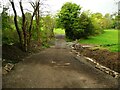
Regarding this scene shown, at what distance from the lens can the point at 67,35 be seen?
59.8 m

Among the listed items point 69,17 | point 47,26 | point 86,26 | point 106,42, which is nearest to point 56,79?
point 106,42

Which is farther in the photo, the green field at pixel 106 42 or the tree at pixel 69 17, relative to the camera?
the tree at pixel 69 17

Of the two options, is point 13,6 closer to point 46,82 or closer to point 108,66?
point 108,66

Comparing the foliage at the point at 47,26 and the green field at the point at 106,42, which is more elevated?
the foliage at the point at 47,26

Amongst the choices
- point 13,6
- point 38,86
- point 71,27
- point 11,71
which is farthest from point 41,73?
point 71,27

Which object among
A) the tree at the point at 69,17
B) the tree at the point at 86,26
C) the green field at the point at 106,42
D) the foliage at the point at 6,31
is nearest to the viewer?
the foliage at the point at 6,31

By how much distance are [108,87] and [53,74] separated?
4174 mm

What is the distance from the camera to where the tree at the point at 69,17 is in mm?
57731

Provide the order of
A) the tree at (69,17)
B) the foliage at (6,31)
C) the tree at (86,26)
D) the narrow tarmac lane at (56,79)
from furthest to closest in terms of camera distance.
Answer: the tree at (69,17) < the tree at (86,26) < the foliage at (6,31) < the narrow tarmac lane at (56,79)

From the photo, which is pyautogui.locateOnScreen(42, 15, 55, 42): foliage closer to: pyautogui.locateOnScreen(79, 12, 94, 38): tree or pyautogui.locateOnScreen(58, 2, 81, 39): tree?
pyautogui.locateOnScreen(58, 2, 81, 39): tree

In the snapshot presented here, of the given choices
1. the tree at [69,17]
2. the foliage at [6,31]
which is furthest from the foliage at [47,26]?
the foliage at [6,31]

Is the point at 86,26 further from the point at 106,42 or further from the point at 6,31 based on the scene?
the point at 6,31

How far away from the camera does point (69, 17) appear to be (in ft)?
192

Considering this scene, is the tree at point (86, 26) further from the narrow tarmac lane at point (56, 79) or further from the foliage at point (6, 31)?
the narrow tarmac lane at point (56, 79)
